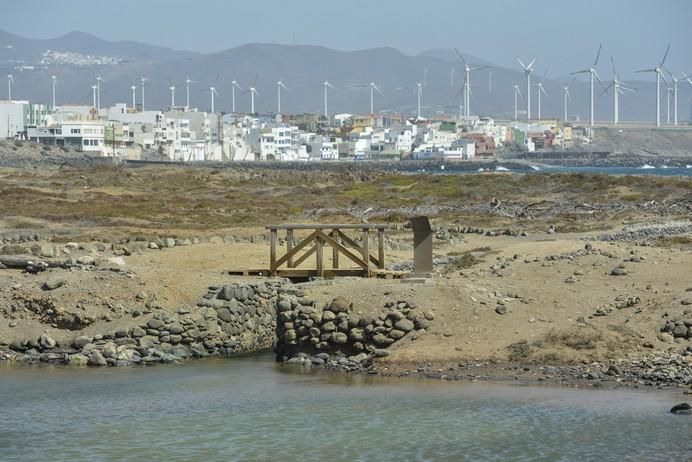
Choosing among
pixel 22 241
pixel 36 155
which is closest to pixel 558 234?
pixel 22 241

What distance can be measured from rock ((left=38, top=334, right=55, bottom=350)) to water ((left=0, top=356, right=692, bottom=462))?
6.54 feet

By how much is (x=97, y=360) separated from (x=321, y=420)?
A: 6344mm

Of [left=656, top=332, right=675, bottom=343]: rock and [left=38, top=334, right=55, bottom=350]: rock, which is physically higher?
[left=656, top=332, right=675, bottom=343]: rock

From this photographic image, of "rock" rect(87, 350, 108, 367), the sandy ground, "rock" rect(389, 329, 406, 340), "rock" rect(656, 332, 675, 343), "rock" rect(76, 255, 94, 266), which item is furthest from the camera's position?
"rock" rect(76, 255, 94, 266)

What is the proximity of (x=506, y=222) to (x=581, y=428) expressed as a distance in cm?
3722

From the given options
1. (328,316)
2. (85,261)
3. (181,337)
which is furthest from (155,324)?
(85,261)

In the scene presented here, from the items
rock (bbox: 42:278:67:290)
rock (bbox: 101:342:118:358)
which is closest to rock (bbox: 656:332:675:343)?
rock (bbox: 101:342:118:358)

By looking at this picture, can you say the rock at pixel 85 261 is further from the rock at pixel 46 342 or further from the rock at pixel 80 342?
the rock at pixel 80 342

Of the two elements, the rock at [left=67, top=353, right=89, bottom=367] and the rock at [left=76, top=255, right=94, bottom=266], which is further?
the rock at [left=76, top=255, right=94, bottom=266]

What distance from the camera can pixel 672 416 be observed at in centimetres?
1916

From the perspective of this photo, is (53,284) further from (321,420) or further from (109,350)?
(321,420)

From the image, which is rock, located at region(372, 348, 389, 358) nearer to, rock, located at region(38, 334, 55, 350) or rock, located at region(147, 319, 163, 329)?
rock, located at region(147, 319, 163, 329)

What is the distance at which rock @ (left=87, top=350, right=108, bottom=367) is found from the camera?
2459cm

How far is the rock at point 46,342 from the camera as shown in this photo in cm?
2545
